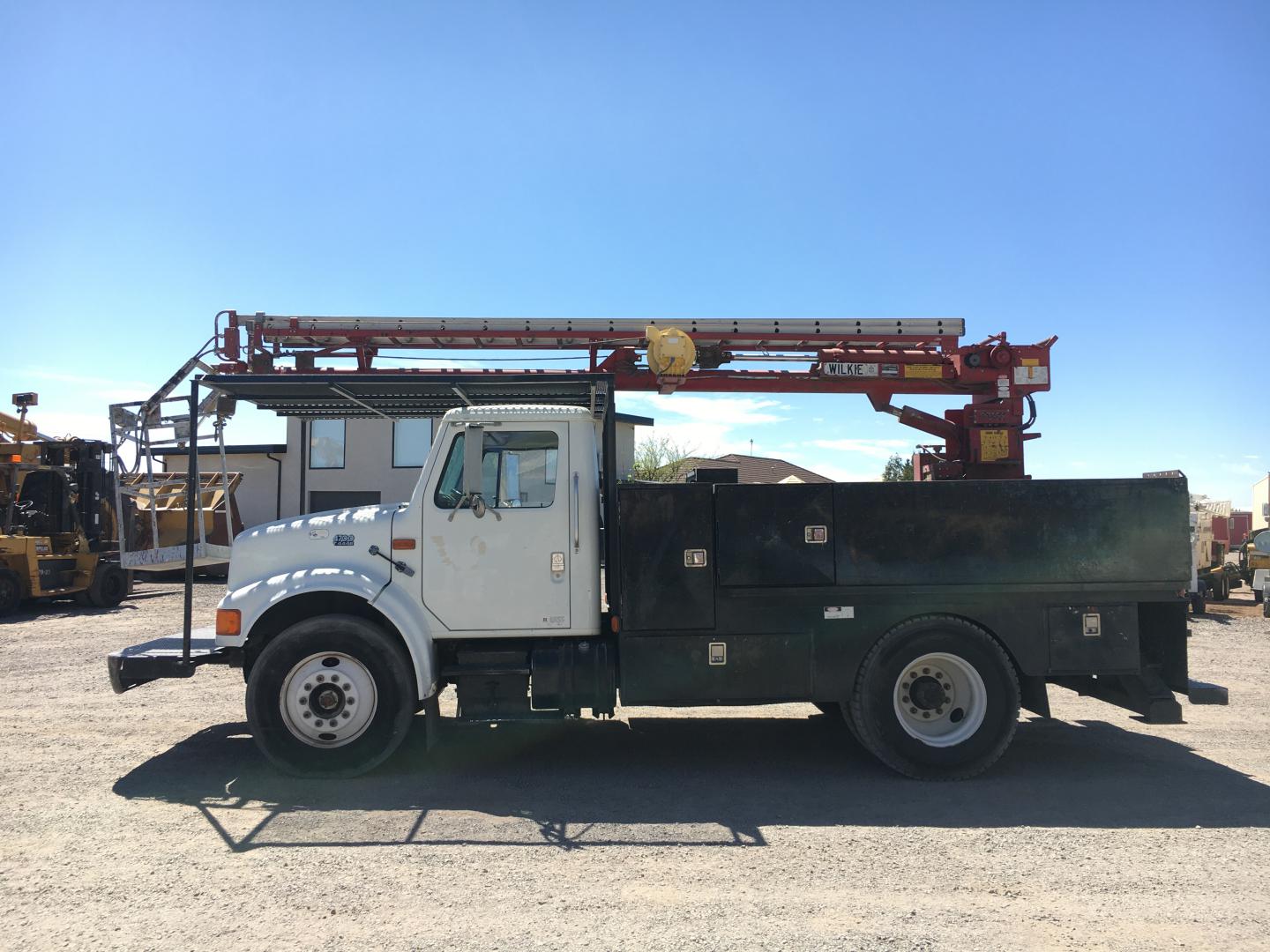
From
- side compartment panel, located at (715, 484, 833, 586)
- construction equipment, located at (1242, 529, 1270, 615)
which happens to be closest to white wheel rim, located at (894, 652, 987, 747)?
side compartment panel, located at (715, 484, 833, 586)

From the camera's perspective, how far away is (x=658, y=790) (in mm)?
5547

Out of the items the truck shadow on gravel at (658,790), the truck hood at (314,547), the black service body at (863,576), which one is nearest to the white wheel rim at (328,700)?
the truck shadow on gravel at (658,790)

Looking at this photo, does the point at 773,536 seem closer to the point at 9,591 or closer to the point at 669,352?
the point at 669,352

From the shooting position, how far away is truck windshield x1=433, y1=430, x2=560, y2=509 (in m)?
5.96

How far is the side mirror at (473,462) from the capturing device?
18.8 ft

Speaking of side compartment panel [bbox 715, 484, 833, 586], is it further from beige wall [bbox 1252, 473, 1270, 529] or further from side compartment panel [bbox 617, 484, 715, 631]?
beige wall [bbox 1252, 473, 1270, 529]

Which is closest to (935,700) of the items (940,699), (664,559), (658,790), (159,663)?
(940,699)

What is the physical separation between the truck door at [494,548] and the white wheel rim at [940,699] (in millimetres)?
2524

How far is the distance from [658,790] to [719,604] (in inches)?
52.2

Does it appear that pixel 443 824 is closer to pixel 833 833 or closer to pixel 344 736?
pixel 344 736

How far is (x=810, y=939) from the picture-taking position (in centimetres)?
355

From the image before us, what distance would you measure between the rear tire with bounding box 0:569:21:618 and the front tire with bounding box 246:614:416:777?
13.2 m

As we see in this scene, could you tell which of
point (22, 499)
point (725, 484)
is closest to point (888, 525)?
point (725, 484)

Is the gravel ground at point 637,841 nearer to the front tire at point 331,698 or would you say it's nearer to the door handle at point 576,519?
the front tire at point 331,698
